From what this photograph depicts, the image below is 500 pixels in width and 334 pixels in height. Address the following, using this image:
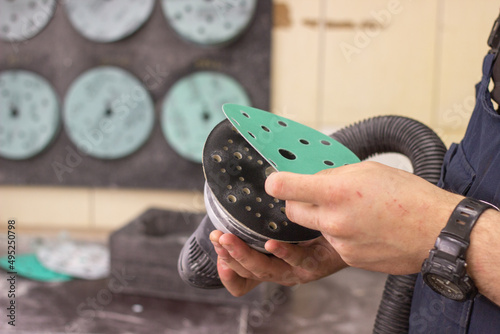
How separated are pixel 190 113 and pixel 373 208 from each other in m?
1.18

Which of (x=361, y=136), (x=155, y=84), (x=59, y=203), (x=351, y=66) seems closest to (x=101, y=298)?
(x=59, y=203)

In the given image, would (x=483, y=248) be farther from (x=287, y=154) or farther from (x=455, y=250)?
(x=287, y=154)

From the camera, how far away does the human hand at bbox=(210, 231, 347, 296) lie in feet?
1.72

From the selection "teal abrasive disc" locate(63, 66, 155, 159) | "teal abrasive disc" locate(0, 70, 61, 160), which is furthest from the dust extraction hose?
"teal abrasive disc" locate(0, 70, 61, 160)

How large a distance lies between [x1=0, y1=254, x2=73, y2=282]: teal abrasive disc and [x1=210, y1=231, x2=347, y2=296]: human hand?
0.86 metres

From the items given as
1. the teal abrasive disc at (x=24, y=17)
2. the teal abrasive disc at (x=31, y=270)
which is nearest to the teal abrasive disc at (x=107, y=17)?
the teal abrasive disc at (x=24, y=17)

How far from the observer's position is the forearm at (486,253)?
0.41 metres

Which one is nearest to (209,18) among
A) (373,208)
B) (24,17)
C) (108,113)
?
(108,113)

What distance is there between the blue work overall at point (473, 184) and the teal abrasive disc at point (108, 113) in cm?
115

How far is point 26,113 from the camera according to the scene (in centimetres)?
157

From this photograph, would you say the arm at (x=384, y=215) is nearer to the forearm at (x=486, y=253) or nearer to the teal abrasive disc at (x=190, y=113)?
the forearm at (x=486, y=253)

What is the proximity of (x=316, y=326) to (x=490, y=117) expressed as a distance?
0.76 m

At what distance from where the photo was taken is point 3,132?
1574 mm

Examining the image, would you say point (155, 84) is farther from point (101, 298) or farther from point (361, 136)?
point (361, 136)
